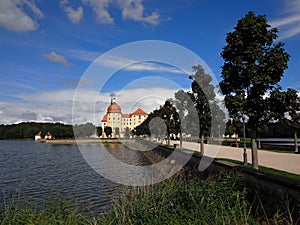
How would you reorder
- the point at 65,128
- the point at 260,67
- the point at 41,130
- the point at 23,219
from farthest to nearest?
the point at 41,130 → the point at 65,128 → the point at 260,67 → the point at 23,219

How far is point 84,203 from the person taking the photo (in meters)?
14.7

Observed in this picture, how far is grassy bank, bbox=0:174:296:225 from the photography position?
753 centimetres

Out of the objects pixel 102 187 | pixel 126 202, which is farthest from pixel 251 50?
pixel 102 187

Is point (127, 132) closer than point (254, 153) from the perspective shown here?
No

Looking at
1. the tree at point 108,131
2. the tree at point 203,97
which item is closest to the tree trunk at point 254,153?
the tree at point 203,97

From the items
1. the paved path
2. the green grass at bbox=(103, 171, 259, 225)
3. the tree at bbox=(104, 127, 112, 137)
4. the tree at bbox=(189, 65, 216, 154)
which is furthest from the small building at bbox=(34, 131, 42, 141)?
the green grass at bbox=(103, 171, 259, 225)

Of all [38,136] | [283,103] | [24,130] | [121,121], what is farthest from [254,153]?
[24,130]

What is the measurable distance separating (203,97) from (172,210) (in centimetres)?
1634

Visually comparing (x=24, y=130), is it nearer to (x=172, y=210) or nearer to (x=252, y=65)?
(x=252, y=65)

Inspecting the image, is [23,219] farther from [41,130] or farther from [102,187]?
[41,130]

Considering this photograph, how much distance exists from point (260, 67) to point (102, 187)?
480 inches

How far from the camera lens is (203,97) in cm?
2378

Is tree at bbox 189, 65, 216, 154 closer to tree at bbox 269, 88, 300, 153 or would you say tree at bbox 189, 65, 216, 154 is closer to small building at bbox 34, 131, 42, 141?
tree at bbox 269, 88, 300, 153

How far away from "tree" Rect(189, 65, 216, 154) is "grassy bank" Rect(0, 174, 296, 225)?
1444 centimetres
